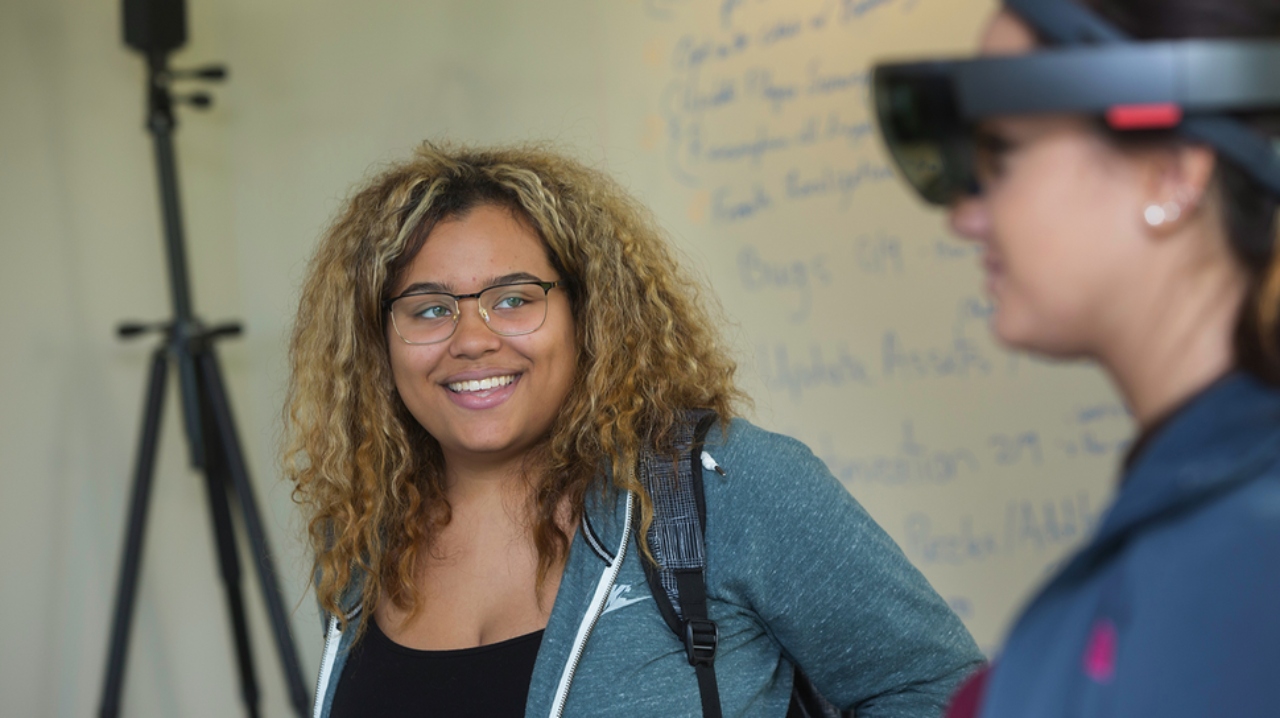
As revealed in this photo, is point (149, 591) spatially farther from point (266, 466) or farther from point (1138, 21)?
point (1138, 21)

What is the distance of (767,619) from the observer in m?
1.18

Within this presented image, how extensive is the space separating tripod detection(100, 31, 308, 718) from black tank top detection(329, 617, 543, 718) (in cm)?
112

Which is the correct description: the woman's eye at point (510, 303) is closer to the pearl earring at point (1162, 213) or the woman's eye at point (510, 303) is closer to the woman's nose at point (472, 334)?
the woman's nose at point (472, 334)

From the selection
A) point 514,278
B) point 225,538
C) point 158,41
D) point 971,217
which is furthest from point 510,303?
point 158,41

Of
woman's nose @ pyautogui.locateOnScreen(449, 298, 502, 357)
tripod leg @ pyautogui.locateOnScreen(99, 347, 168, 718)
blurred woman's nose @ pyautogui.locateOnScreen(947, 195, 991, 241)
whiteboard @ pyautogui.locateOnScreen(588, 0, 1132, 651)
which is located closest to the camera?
blurred woman's nose @ pyautogui.locateOnScreen(947, 195, 991, 241)

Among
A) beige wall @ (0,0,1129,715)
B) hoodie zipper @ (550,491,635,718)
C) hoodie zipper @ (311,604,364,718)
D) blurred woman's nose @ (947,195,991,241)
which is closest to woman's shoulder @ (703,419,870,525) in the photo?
hoodie zipper @ (550,491,635,718)

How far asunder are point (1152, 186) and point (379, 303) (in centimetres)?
106

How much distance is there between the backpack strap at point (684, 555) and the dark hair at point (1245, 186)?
74cm

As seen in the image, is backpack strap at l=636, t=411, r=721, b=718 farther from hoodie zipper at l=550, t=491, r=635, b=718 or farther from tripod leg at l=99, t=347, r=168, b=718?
tripod leg at l=99, t=347, r=168, b=718

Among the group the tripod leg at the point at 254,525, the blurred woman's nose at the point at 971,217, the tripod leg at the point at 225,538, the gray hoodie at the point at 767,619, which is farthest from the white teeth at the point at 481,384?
the tripod leg at the point at 225,538

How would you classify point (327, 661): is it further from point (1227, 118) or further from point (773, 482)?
point (1227, 118)

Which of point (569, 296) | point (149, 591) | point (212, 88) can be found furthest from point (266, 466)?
point (569, 296)

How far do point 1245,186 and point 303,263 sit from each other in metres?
2.69

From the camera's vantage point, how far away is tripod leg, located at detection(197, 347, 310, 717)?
92.4 inches
